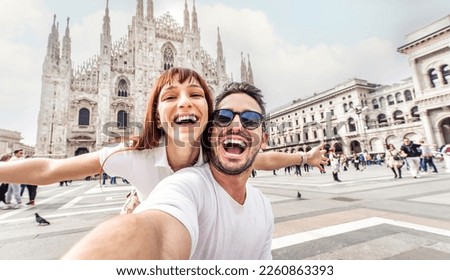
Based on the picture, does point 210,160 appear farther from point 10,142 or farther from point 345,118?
point 345,118

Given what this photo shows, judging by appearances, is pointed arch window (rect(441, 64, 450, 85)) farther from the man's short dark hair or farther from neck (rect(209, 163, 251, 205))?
neck (rect(209, 163, 251, 205))

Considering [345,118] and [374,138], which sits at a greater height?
[345,118]

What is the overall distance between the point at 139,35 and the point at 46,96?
1213cm

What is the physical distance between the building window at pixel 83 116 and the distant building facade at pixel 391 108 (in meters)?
20.3

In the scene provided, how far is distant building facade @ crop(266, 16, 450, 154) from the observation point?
18.6m

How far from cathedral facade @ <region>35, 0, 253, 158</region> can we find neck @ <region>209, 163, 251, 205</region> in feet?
66.8

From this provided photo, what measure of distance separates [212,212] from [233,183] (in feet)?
0.63

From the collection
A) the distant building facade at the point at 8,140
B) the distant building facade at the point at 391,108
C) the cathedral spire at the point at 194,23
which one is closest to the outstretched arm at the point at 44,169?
the distant building facade at the point at 8,140

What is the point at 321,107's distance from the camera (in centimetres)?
3412

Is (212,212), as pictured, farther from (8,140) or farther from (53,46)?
(53,46)

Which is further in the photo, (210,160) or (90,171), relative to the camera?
(90,171)

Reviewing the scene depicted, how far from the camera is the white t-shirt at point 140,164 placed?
1.22 m

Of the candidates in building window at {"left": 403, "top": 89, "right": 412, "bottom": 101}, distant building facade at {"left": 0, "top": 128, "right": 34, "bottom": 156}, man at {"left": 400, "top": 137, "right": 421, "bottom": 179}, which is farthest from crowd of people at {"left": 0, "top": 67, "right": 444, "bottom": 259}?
building window at {"left": 403, "top": 89, "right": 412, "bottom": 101}
